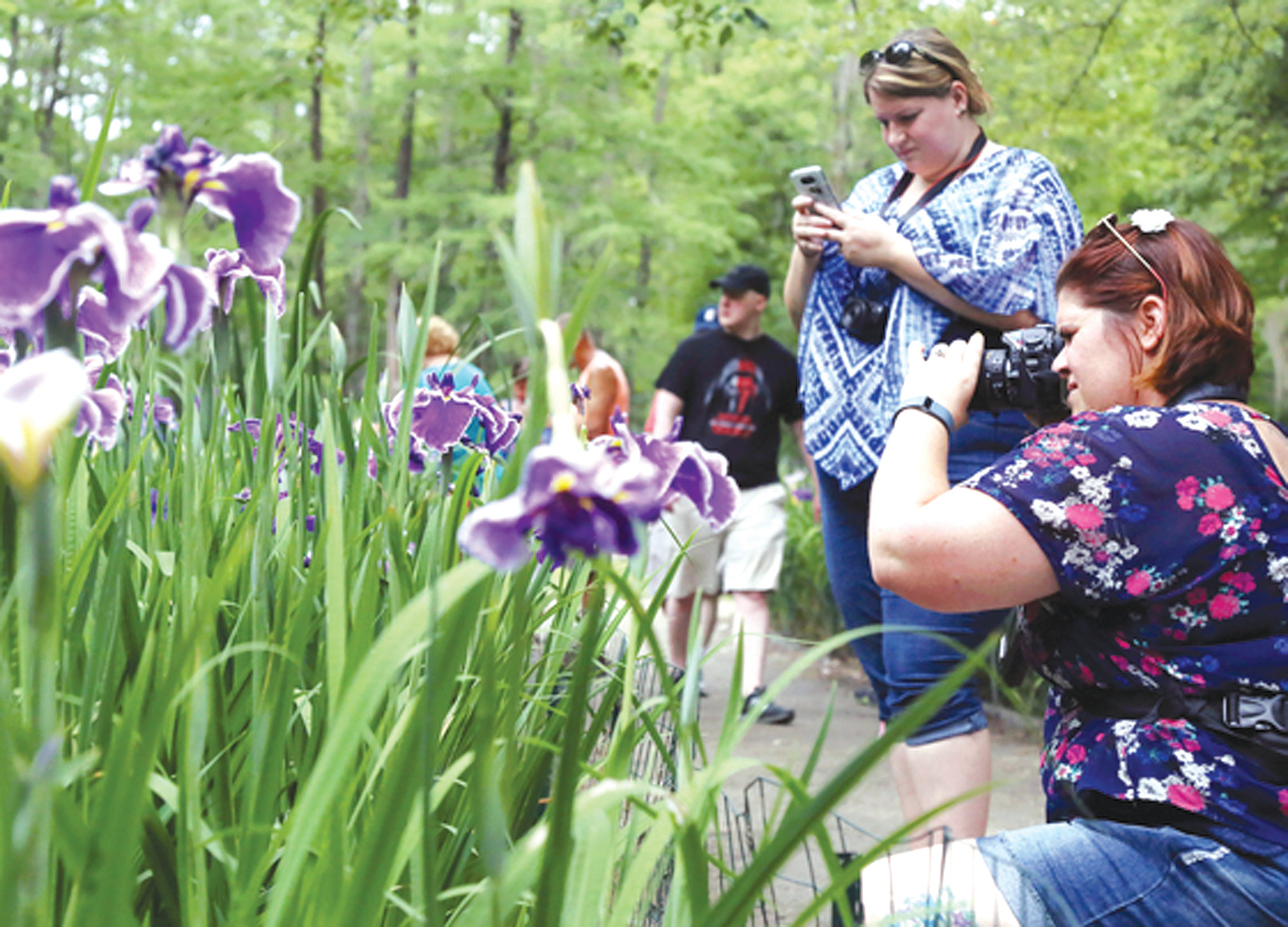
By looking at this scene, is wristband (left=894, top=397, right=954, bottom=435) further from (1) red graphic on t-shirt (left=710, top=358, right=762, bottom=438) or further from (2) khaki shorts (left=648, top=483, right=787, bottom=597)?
(1) red graphic on t-shirt (left=710, top=358, right=762, bottom=438)

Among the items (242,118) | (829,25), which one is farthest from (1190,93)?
(242,118)

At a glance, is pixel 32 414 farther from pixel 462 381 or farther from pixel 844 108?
pixel 844 108

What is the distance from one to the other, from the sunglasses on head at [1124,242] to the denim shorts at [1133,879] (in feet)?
2.24

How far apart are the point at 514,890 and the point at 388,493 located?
1.77ft

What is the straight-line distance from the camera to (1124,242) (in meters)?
1.58

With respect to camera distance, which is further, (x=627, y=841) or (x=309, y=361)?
(x=309, y=361)

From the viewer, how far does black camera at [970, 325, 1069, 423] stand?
1746mm

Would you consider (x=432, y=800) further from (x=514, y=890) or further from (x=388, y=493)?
(x=388, y=493)

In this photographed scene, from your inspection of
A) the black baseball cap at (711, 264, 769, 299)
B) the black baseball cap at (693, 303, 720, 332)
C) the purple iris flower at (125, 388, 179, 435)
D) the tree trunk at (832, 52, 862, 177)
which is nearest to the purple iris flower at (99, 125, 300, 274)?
the purple iris flower at (125, 388, 179, 435)

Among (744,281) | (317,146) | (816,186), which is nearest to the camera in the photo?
(816,186)

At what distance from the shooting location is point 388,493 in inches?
43.8

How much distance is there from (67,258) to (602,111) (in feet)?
37.9

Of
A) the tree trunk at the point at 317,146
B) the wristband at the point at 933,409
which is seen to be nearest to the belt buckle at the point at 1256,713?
the wristband at the point at 933,409

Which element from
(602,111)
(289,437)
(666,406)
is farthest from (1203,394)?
(602,111)
